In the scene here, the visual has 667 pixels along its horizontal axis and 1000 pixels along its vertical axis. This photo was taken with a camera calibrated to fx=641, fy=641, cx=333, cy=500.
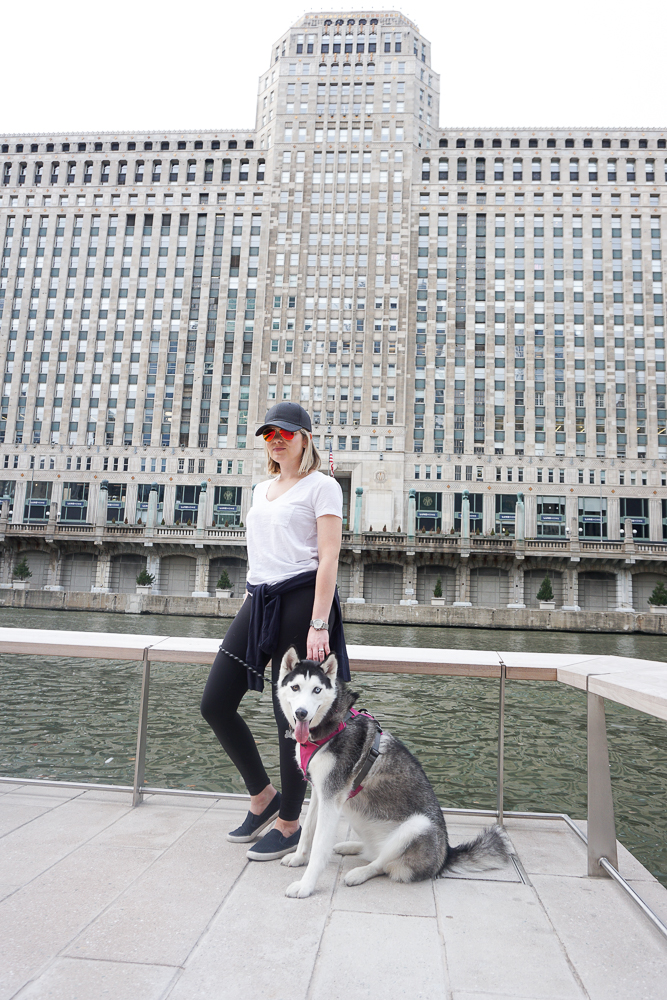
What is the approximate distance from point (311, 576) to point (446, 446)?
54.0m

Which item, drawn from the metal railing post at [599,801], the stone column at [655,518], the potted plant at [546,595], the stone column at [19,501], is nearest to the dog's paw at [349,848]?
the metal railing post at [599,801]

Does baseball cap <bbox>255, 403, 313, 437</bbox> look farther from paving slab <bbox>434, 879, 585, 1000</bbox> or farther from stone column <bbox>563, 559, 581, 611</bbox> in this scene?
stone column <bbox>563, 559, 581, 611</bbox>

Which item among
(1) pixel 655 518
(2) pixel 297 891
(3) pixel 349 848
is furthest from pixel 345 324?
(2) pixel 297 891

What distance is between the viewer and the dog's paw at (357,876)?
10.3 ft

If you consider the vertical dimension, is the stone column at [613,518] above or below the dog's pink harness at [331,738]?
above

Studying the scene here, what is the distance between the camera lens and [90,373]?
60219 mm

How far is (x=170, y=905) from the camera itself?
2811 mm

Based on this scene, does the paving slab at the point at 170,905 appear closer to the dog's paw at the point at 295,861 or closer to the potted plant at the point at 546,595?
the dog's paw at the point at 295,861

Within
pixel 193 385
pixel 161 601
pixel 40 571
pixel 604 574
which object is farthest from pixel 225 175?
pixel 604 574

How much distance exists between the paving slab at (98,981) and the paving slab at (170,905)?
6 cm

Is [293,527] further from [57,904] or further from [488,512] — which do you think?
[488,512]

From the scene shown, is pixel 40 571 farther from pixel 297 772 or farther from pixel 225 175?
pixel 297 772

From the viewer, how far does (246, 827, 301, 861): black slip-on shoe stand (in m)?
3.38

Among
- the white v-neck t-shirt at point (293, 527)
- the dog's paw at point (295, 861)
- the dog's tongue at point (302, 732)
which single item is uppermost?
the white v-neck t-shirt at point (293, 527)
